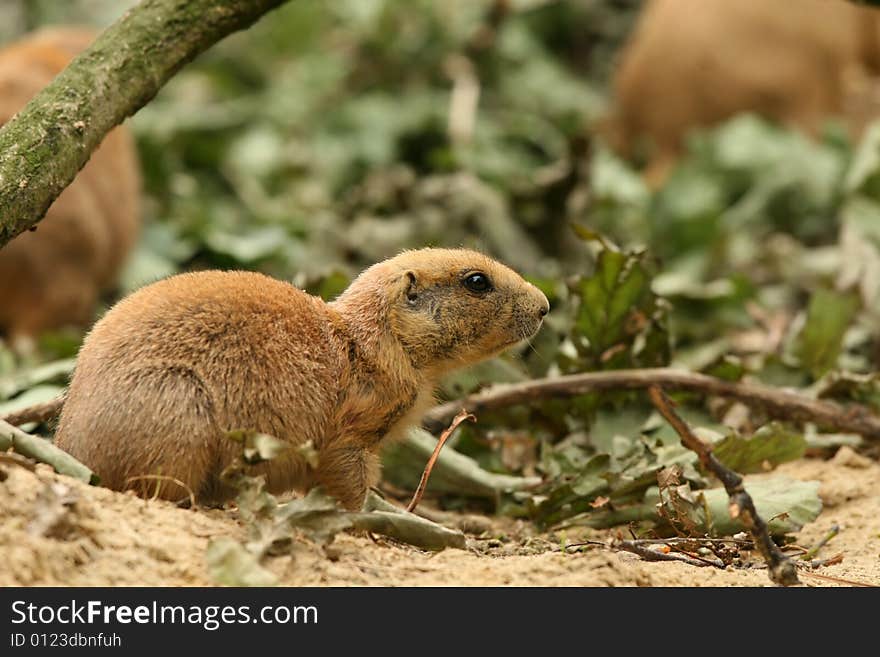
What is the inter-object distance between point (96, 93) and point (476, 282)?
175 centimetres

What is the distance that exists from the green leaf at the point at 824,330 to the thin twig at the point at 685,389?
3.34 feet

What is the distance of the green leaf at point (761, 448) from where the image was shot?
520cm

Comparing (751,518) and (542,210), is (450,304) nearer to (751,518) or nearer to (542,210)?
(751,518)

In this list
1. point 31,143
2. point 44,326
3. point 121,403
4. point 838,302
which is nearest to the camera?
point 121,403

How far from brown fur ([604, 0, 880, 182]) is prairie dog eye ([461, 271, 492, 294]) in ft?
25.5

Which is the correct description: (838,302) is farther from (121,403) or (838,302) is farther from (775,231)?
(121,403)

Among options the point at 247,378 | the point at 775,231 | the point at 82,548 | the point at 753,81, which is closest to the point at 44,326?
the point at 247,378

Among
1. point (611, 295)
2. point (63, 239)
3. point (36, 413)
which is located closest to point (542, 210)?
point (611, 295)

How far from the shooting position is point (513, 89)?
13.5m

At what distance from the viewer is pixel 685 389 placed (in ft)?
19.2

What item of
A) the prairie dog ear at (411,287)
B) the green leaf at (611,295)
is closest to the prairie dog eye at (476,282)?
the prairie dog ear at (411,287)

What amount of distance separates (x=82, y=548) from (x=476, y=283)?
219 cm

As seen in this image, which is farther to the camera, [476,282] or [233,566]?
[476,282]

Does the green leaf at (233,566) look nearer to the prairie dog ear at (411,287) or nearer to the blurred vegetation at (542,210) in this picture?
the prairie dog ear at (411,287)
